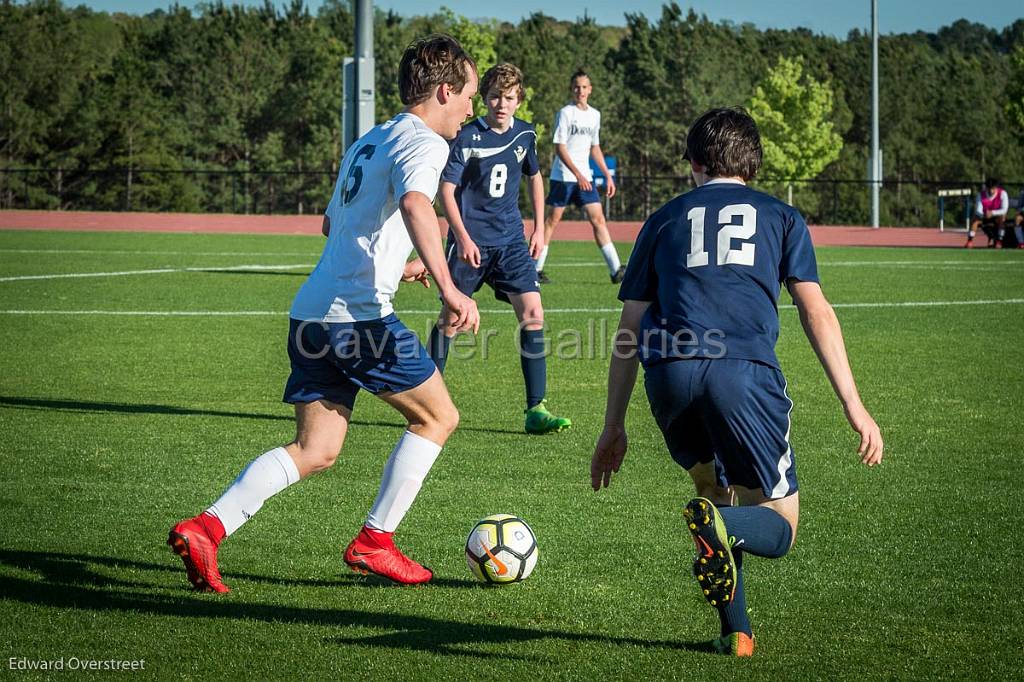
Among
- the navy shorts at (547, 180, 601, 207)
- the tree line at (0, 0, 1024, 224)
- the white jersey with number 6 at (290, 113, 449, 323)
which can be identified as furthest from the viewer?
the tree line at (0, 0, 1024, 224)

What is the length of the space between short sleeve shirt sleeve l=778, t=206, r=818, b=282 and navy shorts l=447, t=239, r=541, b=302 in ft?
14.3

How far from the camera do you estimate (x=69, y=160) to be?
188ft

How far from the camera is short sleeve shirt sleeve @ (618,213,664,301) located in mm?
3717

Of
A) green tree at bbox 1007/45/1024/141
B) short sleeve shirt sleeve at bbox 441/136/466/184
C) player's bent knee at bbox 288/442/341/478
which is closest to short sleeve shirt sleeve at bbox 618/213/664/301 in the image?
player's bent knee at bbox 288/442/341/478

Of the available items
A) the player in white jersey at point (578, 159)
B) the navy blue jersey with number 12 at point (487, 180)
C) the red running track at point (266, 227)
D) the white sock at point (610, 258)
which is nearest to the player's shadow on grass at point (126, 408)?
the navy blue jersey with number 12 at point (487, 180)

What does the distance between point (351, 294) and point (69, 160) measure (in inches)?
2260

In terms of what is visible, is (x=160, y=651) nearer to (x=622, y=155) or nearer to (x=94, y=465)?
(x=94, y=465)

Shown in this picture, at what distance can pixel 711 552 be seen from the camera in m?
3.34

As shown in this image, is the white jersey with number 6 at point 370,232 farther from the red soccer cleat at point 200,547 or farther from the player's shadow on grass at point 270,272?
the player's shadow on grass at point 270,272

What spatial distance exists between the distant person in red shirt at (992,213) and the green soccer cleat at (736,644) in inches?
1052

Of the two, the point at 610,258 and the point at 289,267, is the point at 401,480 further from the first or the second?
the point at 289,267

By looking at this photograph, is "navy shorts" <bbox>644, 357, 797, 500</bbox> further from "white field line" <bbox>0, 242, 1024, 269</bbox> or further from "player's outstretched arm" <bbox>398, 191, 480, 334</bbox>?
"white field line" <bbox>0, 242, 1024, 269</bbox>

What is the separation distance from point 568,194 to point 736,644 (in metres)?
12.8

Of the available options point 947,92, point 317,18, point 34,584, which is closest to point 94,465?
point 34,584
